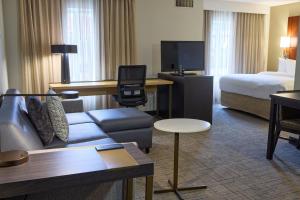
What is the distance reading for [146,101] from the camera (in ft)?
15.5

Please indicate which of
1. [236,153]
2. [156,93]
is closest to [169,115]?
[156,93]

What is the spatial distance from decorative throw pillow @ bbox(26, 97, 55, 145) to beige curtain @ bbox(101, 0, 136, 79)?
9.71ft

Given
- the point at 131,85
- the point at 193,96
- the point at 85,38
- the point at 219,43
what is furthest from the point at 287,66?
the point at 85,38

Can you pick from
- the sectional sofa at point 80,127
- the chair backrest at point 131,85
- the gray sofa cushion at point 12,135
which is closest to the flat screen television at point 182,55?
the chair backrest at point 131,85

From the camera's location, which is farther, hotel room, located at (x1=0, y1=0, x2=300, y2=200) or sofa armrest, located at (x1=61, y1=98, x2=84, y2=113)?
sofa armrest, located at (x1=61, y1=98, x2=84, y2=113)

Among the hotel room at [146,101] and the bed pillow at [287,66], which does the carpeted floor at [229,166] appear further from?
the bed pillow at [287,66]

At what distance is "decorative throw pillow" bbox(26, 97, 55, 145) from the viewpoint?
2.29 meters

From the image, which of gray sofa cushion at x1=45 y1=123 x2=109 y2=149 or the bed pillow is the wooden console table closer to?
gray sofa cushion at x1=45 y1=123 x2=109 y2=149

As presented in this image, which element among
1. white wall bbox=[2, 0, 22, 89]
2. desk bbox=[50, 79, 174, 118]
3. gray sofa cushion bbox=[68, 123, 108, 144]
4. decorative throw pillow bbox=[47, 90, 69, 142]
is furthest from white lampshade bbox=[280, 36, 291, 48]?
decorative throw pillow bbox=[47, 90, 69, 142]

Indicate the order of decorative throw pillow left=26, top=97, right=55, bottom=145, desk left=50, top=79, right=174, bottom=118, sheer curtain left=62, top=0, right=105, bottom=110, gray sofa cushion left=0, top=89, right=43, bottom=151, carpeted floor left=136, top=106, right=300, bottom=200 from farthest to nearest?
sheer curtain left=62, top=0, right=105, bottom=110
desk left=50, top=79, right=174, bottom=118
carpeted floor left=136, top=106, right=300, bottom=200
decorative throw pillow left=26, top=97, right=55, bottom=145
gray sofa cushion left=0, top=89, right=43, bottom=151

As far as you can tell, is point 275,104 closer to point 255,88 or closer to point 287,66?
point 255,88

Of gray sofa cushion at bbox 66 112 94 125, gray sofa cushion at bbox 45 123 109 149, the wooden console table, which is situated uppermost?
the wooden console table

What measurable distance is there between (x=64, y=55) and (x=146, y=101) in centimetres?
151

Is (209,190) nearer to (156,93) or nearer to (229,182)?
(229,182)
